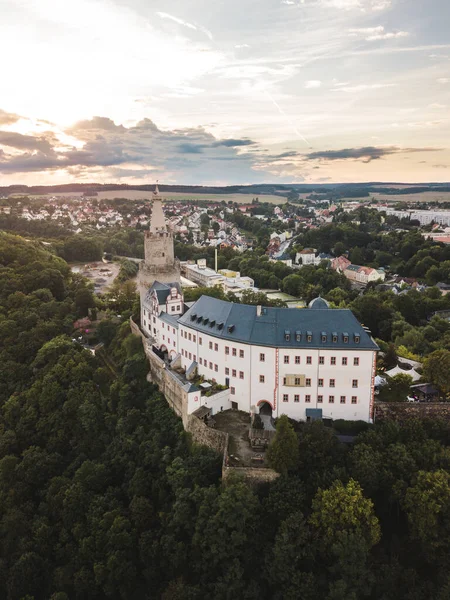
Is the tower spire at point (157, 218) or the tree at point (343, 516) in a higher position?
the tower spire at point (157, 218)

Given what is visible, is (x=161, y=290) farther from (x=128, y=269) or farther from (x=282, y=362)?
(x=128, y=269)

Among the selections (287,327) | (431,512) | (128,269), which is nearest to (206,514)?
(431,512)

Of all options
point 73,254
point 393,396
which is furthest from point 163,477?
point 73,254

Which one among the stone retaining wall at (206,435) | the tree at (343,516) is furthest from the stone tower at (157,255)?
the tree at (343,516)

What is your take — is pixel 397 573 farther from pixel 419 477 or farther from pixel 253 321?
pixel 253 321

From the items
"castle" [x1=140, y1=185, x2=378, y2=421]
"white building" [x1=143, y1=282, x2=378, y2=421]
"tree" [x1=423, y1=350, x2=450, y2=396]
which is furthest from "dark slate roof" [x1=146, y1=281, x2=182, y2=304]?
"tree" [x1=423, y1=350, x2=450, y2=396]

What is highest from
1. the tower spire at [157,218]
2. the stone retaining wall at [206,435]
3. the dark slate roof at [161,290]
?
the tower spire at [157,218]

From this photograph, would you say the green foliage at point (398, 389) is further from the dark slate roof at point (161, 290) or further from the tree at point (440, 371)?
the dark slate roof at point (161, 290)
